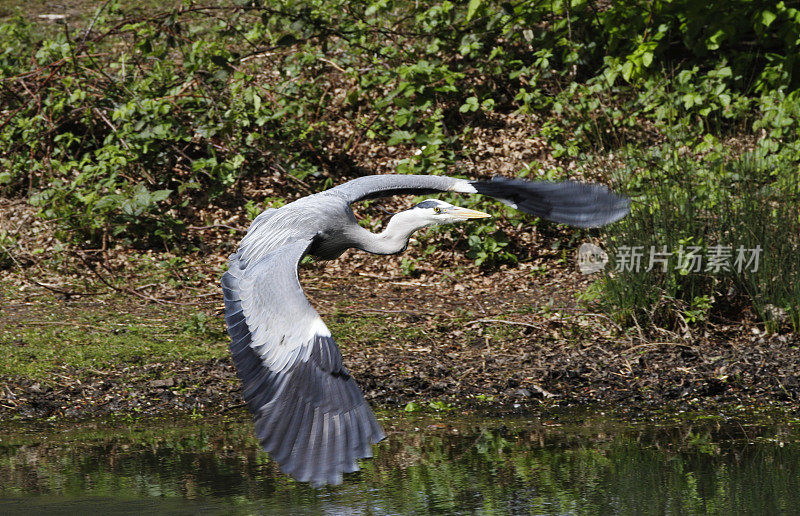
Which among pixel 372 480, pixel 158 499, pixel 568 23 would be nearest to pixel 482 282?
pixel 568 23

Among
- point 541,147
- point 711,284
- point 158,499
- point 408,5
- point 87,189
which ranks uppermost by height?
point 408,5

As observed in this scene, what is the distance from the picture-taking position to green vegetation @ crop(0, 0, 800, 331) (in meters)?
8.75

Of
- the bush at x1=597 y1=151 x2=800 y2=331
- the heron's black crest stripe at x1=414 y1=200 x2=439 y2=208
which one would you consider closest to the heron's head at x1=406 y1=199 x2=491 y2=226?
the heron's black crest stripe at x1=414 y1=200 x2=439 y2=208

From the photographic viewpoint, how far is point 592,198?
→ 205 inches

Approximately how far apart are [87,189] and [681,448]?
5755 millimetres

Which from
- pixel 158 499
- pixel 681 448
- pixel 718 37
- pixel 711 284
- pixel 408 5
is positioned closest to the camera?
pixel 158 499

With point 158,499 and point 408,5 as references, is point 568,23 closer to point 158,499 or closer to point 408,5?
point 408,5

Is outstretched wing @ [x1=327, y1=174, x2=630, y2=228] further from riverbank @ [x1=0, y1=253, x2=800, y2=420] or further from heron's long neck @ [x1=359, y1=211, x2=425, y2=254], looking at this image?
riverbank @ [x1=0, y1=253, x2=800, y2=420]

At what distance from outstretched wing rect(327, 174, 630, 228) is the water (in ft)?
4.05

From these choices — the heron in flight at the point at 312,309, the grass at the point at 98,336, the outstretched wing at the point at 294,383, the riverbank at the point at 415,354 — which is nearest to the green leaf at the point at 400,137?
the riverbank at the point at 415,354

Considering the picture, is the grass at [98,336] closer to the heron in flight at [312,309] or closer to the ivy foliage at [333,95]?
the ivy foliage at [333,95]

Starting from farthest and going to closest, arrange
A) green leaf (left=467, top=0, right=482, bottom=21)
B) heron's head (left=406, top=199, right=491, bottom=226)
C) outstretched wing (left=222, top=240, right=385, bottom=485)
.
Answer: green leaf (left=467, top=0, right=482, bottom=21), heron's head (left=406, top=199, right=491, bottom=226), outstretched wing (left=222, top=240, right=385, bottom=485)

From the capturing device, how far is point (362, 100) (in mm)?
10391

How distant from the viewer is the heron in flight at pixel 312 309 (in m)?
3.48
